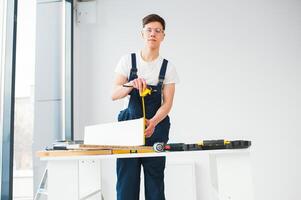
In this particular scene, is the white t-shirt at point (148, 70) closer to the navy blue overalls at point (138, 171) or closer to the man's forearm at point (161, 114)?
the navy blue overalls at point (138, 171)

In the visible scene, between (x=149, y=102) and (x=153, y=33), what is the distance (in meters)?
0.41

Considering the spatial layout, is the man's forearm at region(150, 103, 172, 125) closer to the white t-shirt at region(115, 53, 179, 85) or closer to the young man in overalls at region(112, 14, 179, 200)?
the young man in overalls at region(112, 14, 179, 200)

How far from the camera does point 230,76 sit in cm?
274

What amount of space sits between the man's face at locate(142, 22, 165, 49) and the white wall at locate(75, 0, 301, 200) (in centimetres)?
121

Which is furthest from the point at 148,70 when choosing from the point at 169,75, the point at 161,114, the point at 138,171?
the point at 138,171

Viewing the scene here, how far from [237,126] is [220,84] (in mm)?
439

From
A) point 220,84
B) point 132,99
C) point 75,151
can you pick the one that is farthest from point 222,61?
point 75,151

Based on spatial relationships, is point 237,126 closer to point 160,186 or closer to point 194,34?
point 194,34

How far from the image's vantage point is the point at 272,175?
2590mm

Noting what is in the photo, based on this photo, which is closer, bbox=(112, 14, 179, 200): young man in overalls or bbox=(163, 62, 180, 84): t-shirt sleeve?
bbox=(112, 14, 179, 200): young man in overalls

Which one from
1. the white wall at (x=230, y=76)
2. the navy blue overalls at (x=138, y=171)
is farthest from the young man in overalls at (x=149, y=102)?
the white wall at (x=230, y=76)

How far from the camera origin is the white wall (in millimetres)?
2615

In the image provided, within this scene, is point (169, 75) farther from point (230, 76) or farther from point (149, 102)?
point (230, 76)

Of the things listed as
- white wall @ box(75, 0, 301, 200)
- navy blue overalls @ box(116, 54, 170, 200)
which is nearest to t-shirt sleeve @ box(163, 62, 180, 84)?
navy blue overalls @ box(116, 54, 170, 200)
